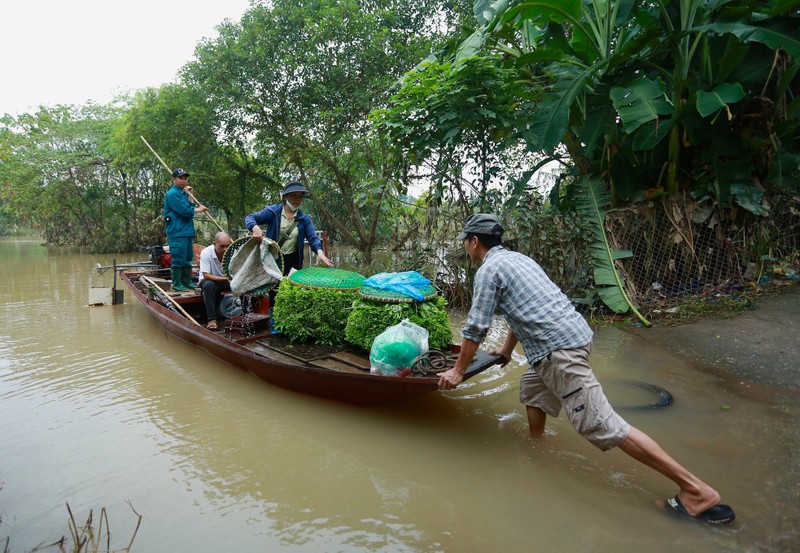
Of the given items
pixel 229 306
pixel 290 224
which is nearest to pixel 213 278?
pixel 229 306

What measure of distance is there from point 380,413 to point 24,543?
2.43 m

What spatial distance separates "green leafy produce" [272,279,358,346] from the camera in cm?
453

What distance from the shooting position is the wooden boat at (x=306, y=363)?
3449 millimetres

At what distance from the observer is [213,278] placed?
19.1ft

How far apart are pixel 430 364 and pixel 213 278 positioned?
137 inches

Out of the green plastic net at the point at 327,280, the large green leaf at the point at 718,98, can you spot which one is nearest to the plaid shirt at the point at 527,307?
the green plastic net at the point at 327,280

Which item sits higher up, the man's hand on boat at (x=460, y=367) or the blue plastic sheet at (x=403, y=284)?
the blue plastic sheet at (x=403, y=284)

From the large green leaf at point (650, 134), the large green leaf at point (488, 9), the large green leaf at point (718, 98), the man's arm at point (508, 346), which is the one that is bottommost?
the man's arm at point (508, 346)

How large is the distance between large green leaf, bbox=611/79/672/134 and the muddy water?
9.13 ft

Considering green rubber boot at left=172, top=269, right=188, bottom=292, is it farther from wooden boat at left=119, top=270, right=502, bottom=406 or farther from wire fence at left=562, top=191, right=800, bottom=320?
wire fence at left=562, top=191, right=800, bottom=320

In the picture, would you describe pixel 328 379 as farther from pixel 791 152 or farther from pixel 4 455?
pixel 791 152

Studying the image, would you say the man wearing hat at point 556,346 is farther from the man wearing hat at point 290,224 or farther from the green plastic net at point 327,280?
the man wearing hat at point 290,224

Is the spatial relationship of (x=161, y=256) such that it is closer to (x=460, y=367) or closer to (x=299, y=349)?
(x=299, y=349)

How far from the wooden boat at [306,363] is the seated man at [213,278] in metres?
0.27
